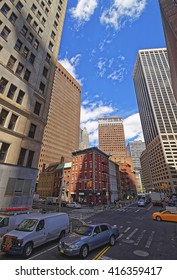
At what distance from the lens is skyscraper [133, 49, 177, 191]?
121m

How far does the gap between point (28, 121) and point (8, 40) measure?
1246cm

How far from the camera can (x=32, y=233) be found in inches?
369

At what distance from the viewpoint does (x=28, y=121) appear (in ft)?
79.9

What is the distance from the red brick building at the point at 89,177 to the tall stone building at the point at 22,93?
1146 inches

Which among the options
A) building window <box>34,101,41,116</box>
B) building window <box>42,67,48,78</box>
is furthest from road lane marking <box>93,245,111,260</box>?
building window <box>42,67,48,78</box>

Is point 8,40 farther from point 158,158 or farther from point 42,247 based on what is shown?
point 158,158

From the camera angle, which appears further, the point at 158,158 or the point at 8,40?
the point at 158,158

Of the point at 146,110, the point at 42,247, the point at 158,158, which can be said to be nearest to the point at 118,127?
the point at 146,110

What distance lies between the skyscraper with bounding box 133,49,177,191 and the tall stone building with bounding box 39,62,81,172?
77036 millimetres

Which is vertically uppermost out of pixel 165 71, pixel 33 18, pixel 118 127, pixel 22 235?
pixel 165 71

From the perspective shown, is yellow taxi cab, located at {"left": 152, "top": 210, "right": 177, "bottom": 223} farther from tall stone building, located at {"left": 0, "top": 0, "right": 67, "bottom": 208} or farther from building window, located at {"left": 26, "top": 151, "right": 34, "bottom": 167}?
→ building window, located at {"left": 26, "top": 151, "right": 34, "bottom": 167}

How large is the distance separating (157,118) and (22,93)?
143 meters

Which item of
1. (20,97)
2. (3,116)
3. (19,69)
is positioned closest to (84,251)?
(3,116)

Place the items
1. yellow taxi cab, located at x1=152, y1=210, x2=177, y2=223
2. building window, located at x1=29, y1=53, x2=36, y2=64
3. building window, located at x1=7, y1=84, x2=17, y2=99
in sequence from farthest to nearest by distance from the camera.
A: 1. building window, located at x1=29, y1=53, x2=36, y2=64
2. building window, located at x1=7, y1=84, x2=17, y2=99
3. yellow taxi cab, located at x1=152, y1=210, x2=177, y2=223
